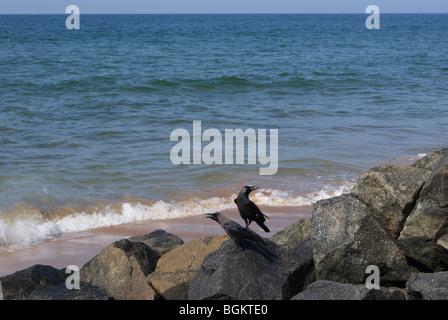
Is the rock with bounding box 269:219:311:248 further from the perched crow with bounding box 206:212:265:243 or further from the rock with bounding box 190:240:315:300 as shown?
the perched crow with bounding box 206:212:265:243

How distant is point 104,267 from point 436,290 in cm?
272

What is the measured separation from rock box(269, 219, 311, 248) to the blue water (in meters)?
3.51

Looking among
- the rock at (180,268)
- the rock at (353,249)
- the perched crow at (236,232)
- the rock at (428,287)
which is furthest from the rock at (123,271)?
A: the rock at (428,287)

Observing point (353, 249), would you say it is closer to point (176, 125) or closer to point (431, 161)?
point (431, 161)

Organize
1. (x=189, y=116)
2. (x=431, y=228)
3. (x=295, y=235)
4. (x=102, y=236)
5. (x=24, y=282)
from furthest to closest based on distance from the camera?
1. (x=189, y=116)
2. (x=102, y=236)
3. (x=295, y=235)
4. (x=431, y=228)
5. (x=24, y=282)

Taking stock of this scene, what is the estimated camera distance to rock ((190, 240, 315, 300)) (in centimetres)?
430

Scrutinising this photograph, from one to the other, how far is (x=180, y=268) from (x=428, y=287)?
6.60 feet

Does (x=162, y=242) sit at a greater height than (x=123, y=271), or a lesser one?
lesser

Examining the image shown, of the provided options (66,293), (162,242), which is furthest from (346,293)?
(162,242)

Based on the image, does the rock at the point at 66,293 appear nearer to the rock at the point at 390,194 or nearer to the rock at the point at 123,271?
the rock at the point at 123,271

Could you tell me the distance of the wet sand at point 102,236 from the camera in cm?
646

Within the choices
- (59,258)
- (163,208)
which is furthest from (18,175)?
(59,258)

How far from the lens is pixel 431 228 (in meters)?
4.87

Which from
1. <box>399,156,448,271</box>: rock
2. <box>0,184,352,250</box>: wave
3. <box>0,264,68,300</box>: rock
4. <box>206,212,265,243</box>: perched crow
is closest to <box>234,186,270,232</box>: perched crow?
<box>206,212,265,243</box>: perched crow
